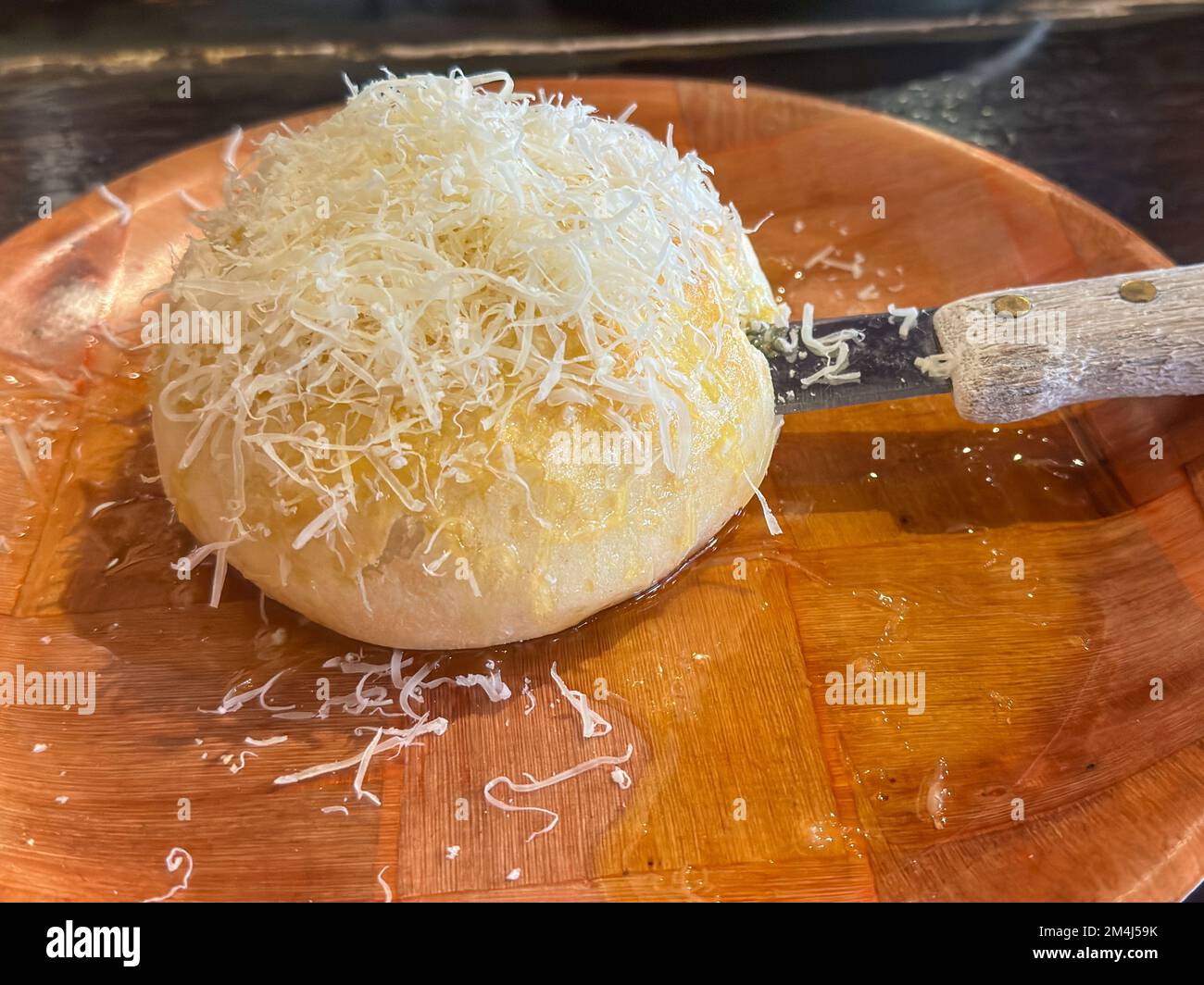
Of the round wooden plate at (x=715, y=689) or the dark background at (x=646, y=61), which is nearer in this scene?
the round wooden plate at (x=715, y=689)

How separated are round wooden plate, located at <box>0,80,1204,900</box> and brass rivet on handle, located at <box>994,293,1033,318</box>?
22 centimetres

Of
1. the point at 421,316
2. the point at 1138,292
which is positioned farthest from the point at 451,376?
the point at 1138,292

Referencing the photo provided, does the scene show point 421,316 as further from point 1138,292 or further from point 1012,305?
point 1138,292

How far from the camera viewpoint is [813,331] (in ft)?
3.94

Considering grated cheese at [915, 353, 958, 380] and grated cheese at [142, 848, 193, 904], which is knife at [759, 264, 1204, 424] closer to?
grated cheese at [915, 353, 958, 380]

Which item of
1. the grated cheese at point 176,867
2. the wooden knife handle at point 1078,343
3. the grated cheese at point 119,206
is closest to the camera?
the grated cheese at point 176,867

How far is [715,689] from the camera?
3.45 feet

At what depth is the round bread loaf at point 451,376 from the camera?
0.91 meters

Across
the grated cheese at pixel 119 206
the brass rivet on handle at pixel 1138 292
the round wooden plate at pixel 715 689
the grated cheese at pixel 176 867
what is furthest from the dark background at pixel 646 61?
the grated cheese at pixel 176 867

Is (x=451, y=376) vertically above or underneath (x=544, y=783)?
above

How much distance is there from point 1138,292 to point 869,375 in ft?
1.10

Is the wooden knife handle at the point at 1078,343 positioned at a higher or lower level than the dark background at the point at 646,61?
lower

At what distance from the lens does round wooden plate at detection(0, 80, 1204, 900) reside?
0.91 m

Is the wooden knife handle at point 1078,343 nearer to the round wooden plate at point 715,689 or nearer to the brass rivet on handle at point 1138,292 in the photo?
the brass rivet on handle at point 1138,292
